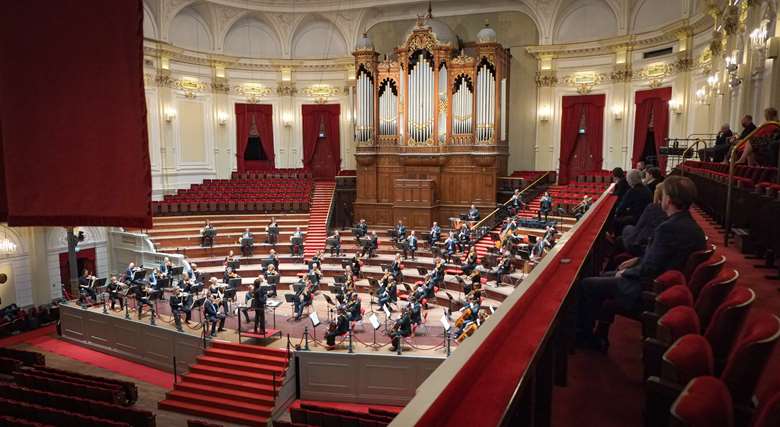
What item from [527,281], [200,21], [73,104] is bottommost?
[527,281]

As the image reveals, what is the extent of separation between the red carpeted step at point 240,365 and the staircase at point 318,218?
6.85 metres

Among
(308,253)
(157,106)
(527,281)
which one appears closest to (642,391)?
(527,281)

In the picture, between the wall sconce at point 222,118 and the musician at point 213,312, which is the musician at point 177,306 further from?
the wall sconce at point 222,118

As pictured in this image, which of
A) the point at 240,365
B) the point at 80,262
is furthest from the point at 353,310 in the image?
the point at 80,262

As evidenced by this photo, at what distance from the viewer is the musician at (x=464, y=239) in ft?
52.2

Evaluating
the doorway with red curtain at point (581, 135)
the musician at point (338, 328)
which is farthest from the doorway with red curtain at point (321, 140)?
the musician at point (338, 328)

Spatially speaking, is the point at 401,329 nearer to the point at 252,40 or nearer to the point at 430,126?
the point at 430,126

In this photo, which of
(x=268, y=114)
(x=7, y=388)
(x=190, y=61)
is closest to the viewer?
(x=7, y=388)

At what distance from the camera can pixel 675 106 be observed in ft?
57.7

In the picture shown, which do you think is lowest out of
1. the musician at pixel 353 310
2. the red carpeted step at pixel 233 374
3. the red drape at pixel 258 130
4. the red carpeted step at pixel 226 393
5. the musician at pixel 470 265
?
the red carpeted step at pixel 226 393

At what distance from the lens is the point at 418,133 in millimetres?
20578

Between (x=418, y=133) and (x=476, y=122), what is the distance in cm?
240

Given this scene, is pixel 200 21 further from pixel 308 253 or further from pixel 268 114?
pixel 308 253

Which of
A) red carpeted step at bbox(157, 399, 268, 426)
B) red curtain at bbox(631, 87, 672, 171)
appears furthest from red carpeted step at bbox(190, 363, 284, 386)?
red curtain at bbox(631, 87, 672, 171)
